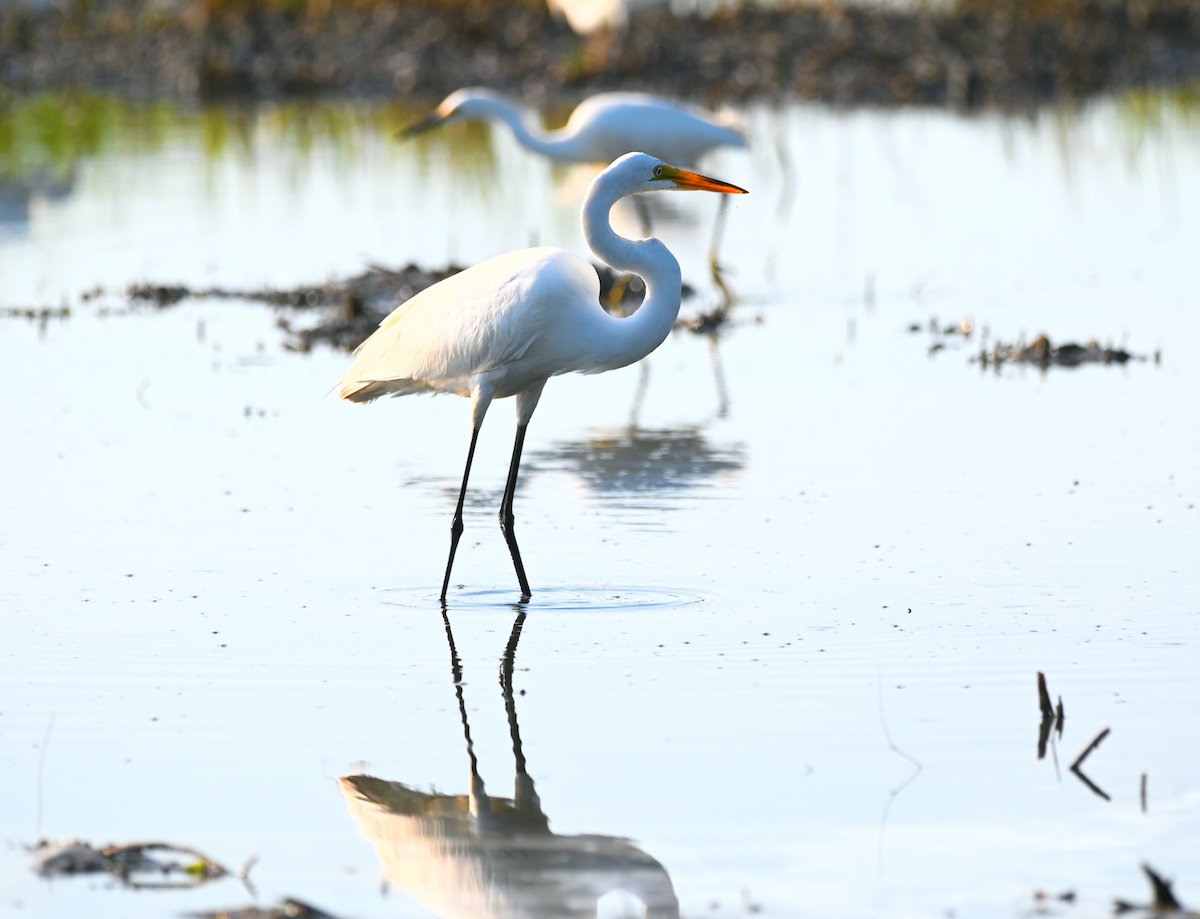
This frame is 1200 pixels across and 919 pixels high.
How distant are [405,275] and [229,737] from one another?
7.44 meters

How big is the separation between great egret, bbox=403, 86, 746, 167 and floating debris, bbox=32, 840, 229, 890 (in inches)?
368

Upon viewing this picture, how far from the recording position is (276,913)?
3.68 metres

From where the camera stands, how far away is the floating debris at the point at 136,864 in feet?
12.8

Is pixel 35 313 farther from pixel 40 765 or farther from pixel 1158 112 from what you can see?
pixel 1158 112

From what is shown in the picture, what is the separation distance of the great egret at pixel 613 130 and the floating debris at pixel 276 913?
31.6ft

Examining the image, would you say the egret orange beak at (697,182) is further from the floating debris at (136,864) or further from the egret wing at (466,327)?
the floating debris at (136,864)

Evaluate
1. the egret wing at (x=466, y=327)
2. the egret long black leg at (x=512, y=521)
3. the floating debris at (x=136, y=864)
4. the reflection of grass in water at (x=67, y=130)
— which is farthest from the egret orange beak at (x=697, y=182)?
Result: the reflection of grass in water at (x=67, y=130)

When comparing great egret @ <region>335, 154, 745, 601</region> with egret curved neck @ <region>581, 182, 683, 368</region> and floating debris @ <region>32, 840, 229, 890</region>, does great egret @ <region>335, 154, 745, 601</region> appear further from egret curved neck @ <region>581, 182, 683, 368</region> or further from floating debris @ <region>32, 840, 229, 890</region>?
floating debris @ <region>32, 840, 229, 890</region>

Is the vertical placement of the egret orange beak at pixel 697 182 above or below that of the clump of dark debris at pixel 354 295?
above

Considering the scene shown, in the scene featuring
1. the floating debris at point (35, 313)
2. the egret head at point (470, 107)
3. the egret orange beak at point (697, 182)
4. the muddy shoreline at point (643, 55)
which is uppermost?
the muddy shoreline at point (643, 55)

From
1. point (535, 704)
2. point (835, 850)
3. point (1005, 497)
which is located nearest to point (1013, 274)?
point (1005, 497)

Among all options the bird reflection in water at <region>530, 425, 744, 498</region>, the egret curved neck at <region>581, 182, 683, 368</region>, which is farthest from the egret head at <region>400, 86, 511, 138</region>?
the egret curved neck at <region>581, 182, 683, 368</region>

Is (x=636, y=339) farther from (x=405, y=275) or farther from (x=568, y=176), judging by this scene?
(x=568, y=176)

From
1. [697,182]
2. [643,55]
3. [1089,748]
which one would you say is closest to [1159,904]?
[1089,748]
